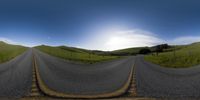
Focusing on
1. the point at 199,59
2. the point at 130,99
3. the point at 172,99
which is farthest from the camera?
the point at 199,59

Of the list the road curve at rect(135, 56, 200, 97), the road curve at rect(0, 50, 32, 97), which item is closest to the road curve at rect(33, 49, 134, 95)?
the road curve at rect(0, 50, 32, 97)

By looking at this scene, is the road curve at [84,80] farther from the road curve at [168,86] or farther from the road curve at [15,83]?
the road curve at [168,86]

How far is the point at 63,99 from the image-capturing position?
11305 mm

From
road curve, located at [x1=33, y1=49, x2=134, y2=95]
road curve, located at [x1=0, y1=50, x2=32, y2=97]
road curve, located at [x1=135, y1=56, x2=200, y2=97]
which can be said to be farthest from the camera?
road curve, located at [x1=33, y1=49, x2=134, y2=95]

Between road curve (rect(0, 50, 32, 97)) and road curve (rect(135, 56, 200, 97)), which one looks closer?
road curve (rect(135, 56, 200, 97))

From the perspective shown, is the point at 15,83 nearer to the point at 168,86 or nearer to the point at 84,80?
the point at 84,80

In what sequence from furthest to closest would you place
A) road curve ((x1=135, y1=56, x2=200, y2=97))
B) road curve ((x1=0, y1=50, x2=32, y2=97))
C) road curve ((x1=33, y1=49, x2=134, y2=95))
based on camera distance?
road curve ((x1=33, y1=49, x2=134, y2=95)) < road curve ((x1=0, y1=50, x2=32, y2=97)) < road curve ((x1=135, y1=56, x2=200, y2=97))

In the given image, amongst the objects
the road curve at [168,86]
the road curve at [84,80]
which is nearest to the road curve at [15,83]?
the road curve at [84,80]

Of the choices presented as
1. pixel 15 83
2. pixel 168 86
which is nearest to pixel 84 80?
pixel 15 83

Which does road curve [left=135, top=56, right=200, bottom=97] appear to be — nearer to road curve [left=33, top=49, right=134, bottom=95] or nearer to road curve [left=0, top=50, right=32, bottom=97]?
road curve [left=33, top=49, right=134, bottom=95]

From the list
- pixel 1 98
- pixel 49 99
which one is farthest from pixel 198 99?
pixel 1 98

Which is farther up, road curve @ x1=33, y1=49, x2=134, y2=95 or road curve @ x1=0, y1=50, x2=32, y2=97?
road curve @ x1=33, y1=49, x2=134, y2=95

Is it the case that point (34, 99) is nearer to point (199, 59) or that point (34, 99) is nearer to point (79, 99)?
point (79, 99)

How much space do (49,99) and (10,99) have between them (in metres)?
1.68
